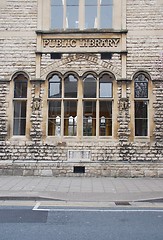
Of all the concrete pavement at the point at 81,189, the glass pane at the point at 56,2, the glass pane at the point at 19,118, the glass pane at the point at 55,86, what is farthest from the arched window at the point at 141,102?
the glass pane at the point at 19,118

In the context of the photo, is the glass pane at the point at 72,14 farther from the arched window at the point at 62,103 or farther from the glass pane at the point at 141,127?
the glass pane at the point at 141,127

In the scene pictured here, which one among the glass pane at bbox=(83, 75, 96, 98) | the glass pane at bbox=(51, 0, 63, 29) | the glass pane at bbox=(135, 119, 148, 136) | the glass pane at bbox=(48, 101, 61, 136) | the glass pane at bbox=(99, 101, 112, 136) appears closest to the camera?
the glass pane at bbox=(135, 119, 148, 136)

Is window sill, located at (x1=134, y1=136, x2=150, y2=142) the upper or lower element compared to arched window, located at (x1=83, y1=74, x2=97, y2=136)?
lower

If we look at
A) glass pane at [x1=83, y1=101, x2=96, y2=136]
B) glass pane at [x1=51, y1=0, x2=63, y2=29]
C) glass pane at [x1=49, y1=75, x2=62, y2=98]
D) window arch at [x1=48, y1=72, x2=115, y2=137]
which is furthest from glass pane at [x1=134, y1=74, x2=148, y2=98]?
glass pane at [x1=51, y1=0, x2=63, y2=29]

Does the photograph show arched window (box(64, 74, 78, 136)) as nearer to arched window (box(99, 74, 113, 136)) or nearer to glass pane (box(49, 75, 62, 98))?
glass pane (box(49, 75, 62, 98))

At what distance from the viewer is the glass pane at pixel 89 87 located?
12938 millimetres

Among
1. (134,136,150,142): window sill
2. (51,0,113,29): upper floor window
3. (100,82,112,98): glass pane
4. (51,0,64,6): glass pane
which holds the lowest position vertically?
(134,136,150,142): window sill

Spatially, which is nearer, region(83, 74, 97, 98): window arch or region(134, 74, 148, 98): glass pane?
region(134, 74, 148, 98): glass pane

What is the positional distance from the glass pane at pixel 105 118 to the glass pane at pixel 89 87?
612 mm

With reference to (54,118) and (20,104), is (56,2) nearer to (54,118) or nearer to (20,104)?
(20,104)

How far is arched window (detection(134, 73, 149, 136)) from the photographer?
12680 mm

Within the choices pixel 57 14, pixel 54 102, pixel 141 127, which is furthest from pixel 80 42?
pixel 141 127

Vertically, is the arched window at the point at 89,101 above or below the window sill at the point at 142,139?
above

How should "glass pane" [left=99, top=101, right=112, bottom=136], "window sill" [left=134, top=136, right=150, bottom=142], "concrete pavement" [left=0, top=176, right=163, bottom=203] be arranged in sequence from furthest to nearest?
"glass pane" [left=99, top=101, right=112, bottom=136] → "window sill" [left=134, top=136, right=150, bottom=142] → "concrete pavement" [left=0, top=176, right=163, bottom=203]
